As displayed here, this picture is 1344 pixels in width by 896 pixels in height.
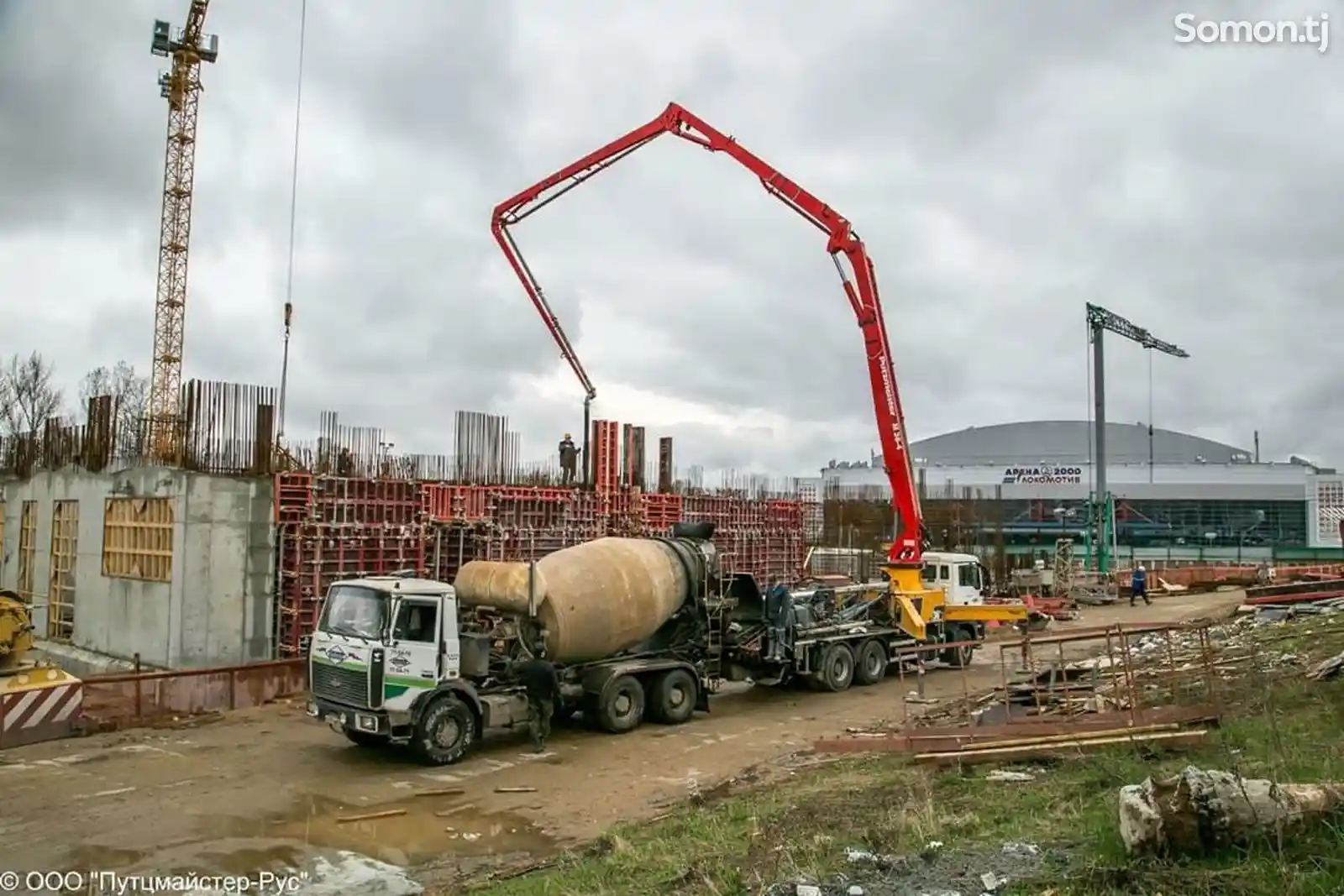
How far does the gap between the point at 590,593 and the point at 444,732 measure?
3046 mm

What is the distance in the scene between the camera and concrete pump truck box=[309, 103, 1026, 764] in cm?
1262

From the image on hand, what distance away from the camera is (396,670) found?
12375mm

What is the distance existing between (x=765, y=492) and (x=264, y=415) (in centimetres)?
1759

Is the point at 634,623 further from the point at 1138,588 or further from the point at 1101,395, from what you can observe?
the point at 1101,395

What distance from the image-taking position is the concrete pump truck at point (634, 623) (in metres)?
12.6

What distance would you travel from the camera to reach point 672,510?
88.9 feet

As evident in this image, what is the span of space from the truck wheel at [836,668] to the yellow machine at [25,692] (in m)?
11.9

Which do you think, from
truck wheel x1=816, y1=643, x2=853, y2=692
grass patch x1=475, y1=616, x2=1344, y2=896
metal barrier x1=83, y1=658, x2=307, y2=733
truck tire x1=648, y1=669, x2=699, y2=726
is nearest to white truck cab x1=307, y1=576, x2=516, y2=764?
truck tire x1=648, y1=669, x2=699, y2=726

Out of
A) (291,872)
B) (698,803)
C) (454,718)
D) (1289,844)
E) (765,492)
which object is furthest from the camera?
(765,492)

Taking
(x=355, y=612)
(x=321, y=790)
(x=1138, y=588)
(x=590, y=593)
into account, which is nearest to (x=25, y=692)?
(x=355, y=612)

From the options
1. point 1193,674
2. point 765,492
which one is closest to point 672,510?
point 765,492

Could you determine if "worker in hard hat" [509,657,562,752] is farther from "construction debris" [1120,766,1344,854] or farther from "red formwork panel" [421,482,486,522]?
"construction debris" [1120,766,1344,854]

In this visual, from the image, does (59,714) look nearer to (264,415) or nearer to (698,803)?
(264,415)

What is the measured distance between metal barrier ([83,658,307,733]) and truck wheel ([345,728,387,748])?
10.1 feet
